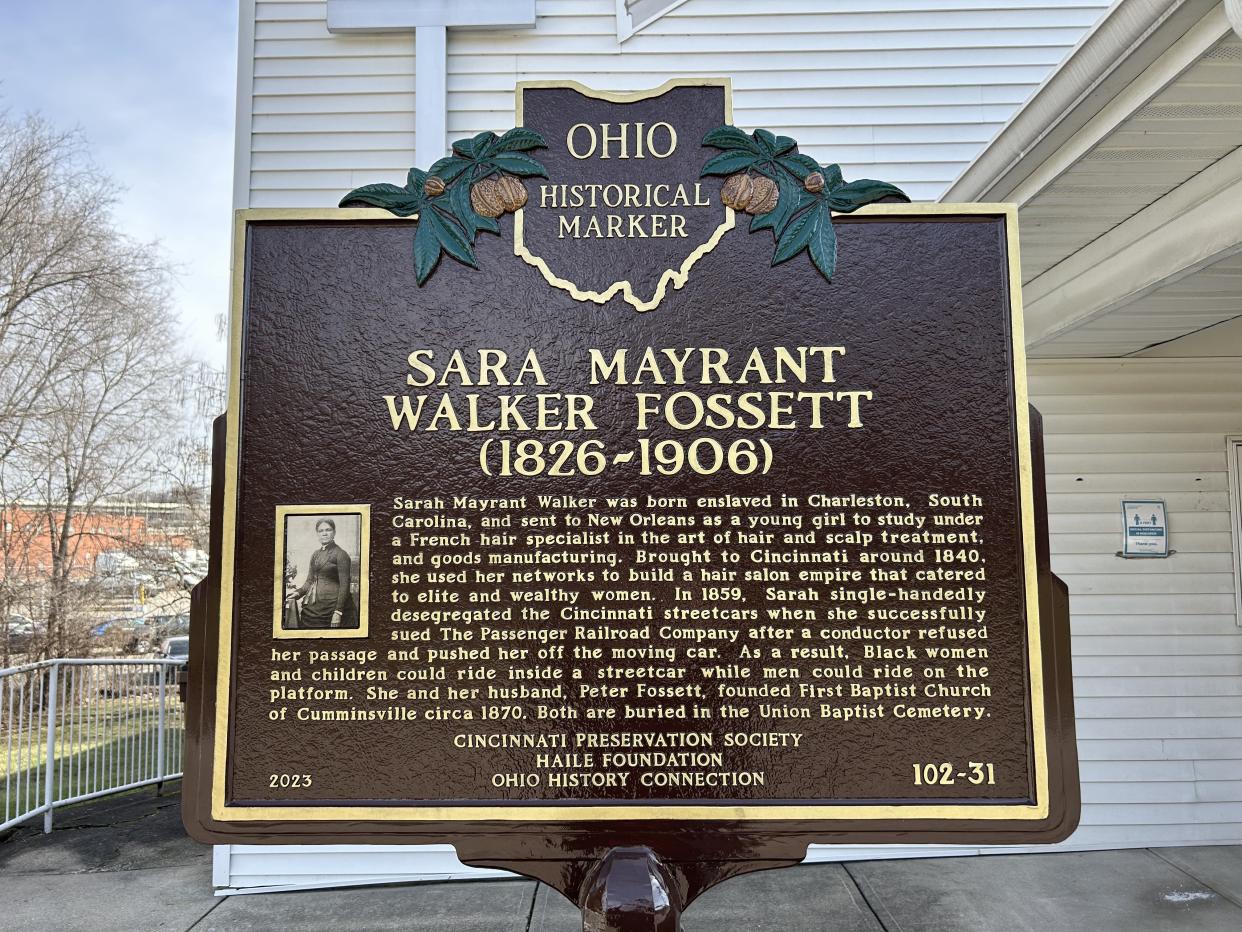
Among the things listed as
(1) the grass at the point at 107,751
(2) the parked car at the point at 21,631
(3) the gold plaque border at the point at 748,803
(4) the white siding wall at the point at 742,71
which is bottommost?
(1) the grass at the point at 107,751

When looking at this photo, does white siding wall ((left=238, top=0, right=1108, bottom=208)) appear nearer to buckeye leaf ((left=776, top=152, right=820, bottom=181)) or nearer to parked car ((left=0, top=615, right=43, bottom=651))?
buckeye leaf ((left=776, top=152, right=820, bottom=181))

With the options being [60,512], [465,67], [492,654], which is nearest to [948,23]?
[465,67]

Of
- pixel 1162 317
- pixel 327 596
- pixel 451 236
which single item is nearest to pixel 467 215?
pixel 451 236

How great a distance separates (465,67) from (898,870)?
19.3 feet

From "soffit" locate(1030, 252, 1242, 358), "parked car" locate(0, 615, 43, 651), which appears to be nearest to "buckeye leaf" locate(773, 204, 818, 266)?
"soffit" locate(1030, 252, 1242, 358)

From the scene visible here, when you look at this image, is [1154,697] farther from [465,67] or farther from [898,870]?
[465,67]

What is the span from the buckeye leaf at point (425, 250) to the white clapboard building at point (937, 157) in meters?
3.20

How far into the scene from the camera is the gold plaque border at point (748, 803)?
2094mm

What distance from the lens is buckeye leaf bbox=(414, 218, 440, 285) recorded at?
229 centimetres

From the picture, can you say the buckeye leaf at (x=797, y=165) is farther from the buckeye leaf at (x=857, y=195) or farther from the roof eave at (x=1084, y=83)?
the roof eave at (x=1084, y=83)

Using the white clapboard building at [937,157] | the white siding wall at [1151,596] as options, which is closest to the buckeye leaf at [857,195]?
the white clapboard building at [937,157]

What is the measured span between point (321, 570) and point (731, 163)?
5.32 feet

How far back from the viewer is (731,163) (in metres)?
2.29

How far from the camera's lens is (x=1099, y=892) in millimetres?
4598
